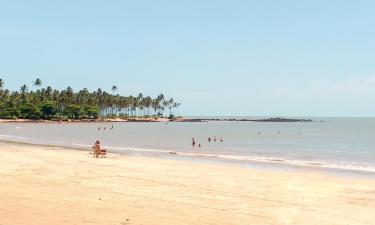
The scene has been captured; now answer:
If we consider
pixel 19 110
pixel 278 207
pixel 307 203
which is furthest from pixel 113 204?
pixel 19 110

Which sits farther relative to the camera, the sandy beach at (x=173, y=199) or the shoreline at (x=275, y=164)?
the shoreline at (x=275, y=164)

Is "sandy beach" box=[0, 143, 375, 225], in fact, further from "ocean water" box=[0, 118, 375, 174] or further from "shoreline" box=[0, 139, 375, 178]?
"ocean water" box=[0, 118, 375, 174]

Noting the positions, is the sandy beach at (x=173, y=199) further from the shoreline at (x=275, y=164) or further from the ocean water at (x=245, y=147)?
the ocean water at (x=245, y=147)

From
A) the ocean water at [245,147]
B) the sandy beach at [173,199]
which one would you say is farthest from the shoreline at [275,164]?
the sandy beach at [173,199]

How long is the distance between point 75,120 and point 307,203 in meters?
187

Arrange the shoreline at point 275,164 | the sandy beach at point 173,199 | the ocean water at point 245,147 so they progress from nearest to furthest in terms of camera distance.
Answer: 1. the sandy beach at point 173,199
2. the shoreline at point 275,164
3. the ocean water at point 245,147

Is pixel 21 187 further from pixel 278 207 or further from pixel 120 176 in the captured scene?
pixel 278 207

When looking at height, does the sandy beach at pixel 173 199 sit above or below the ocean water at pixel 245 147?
above

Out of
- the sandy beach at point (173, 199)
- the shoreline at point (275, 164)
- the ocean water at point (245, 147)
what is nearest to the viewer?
the sandy beach at point (173, 199)

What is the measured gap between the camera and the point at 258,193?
62.1ft

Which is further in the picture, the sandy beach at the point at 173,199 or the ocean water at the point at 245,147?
the ocean water at the point at 245,147

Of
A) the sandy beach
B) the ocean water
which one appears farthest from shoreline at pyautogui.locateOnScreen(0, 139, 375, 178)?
the sandy beach

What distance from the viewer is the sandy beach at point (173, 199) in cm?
1327

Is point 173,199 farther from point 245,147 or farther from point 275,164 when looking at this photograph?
point 245,147
